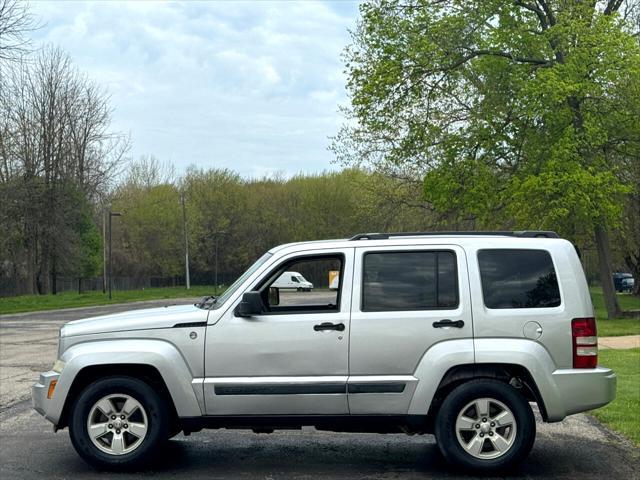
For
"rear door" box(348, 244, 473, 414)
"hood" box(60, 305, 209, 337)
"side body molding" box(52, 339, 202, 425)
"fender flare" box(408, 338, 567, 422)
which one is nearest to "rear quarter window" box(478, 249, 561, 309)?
"rear door" box(348, 244, 473, 414)

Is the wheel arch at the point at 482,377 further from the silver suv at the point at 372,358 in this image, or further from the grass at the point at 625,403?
the grass at the point at 625,403

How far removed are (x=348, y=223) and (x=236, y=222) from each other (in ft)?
43.0

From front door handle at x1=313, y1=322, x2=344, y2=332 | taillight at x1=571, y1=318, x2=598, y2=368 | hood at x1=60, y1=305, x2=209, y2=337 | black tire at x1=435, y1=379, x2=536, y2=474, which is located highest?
hood at x1=60, y1=305, x2=209, y2=337

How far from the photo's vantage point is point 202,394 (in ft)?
23.3

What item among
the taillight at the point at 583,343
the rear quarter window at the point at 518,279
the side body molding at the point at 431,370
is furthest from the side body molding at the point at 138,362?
the taillight at the point at 583,343

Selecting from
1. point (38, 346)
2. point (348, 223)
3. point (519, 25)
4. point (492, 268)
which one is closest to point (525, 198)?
point (519, 25)

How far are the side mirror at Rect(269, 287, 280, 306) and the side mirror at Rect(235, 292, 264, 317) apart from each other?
0.38m

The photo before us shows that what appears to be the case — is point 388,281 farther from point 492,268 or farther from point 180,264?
point 180,264

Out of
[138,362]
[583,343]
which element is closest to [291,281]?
[138,362]

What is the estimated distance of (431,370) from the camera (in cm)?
700

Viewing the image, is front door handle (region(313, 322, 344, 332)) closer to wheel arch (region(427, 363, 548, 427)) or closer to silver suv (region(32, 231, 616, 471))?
silver suv (region(32, 231, 616, 471))

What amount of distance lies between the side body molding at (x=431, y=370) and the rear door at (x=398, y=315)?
50 mm


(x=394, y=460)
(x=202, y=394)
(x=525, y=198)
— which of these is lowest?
(x=394, y=460)

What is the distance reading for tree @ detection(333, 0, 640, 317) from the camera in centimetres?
2742
